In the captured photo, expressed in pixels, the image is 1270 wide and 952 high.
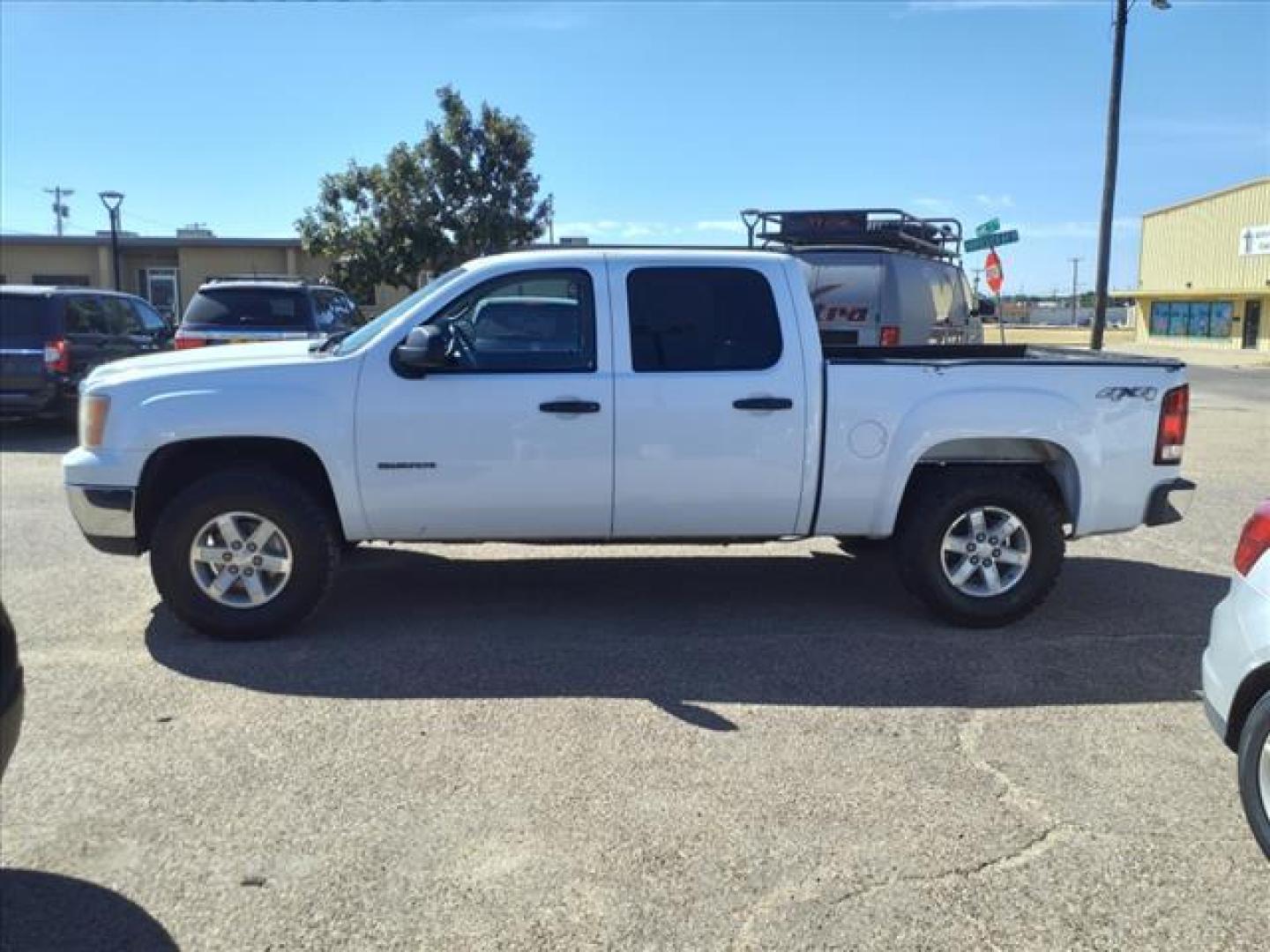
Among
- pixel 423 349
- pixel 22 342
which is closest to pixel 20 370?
pixel 22 342

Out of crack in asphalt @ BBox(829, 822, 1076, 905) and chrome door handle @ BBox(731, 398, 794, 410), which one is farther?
chrome door handle @ BBox(731, 398, 794, 410)

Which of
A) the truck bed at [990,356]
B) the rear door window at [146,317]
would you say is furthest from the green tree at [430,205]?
the truck bed at [990,356]

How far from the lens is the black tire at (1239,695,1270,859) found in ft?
10.9

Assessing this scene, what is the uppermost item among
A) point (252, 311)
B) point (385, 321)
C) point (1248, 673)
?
point (252, 311)

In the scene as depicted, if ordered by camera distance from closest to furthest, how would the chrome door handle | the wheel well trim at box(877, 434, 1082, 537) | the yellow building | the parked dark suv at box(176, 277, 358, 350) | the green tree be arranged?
1. the chrome door handle
2. the wheel well trim at box(877, 434, 1082, 537)
3. the parked dark suv at box(176, 277, 358, 350)
4. the green tree
5. the yellow building

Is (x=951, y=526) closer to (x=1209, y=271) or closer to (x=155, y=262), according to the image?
(x=155, y=262)

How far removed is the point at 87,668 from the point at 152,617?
809 mm

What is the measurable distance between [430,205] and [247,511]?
25.3 meters

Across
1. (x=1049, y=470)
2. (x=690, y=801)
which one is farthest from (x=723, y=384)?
(x=690, y=801)

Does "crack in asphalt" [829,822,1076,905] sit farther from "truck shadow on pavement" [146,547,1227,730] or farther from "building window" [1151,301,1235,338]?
"building window" [1151,301,1235,338]

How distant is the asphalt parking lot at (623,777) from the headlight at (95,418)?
1.02 meters

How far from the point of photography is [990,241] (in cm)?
1631

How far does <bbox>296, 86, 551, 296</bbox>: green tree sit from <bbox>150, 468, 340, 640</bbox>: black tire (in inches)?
951

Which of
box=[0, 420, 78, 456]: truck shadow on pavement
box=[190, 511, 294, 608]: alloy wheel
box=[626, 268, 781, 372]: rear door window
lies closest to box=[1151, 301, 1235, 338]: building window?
box=[0, 420, 78, 456]: truck shadow on pavement
